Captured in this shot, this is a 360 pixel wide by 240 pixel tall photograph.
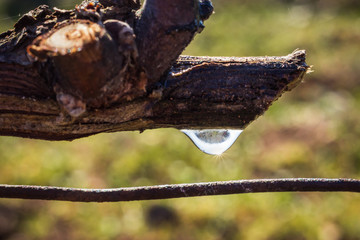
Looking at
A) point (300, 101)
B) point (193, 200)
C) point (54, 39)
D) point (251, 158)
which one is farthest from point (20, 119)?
point (300, 101)

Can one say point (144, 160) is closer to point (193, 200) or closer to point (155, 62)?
point (193, 200)

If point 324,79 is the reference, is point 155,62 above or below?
below

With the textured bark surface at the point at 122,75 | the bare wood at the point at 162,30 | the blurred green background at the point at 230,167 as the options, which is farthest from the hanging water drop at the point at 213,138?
the blurred green background at the point at 230,167

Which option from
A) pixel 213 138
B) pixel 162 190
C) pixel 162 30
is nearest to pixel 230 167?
pixel 213 138

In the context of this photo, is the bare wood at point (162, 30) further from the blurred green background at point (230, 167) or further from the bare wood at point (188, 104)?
the blurred green background at point (230, 167)

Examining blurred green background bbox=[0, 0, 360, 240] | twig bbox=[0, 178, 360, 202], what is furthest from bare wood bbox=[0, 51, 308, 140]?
blurred green background bbox=[0, 0, 360, 240]

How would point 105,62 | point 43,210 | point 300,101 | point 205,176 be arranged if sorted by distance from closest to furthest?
point 105,62 < point 43,210 < point 205,176 < point 300,101
